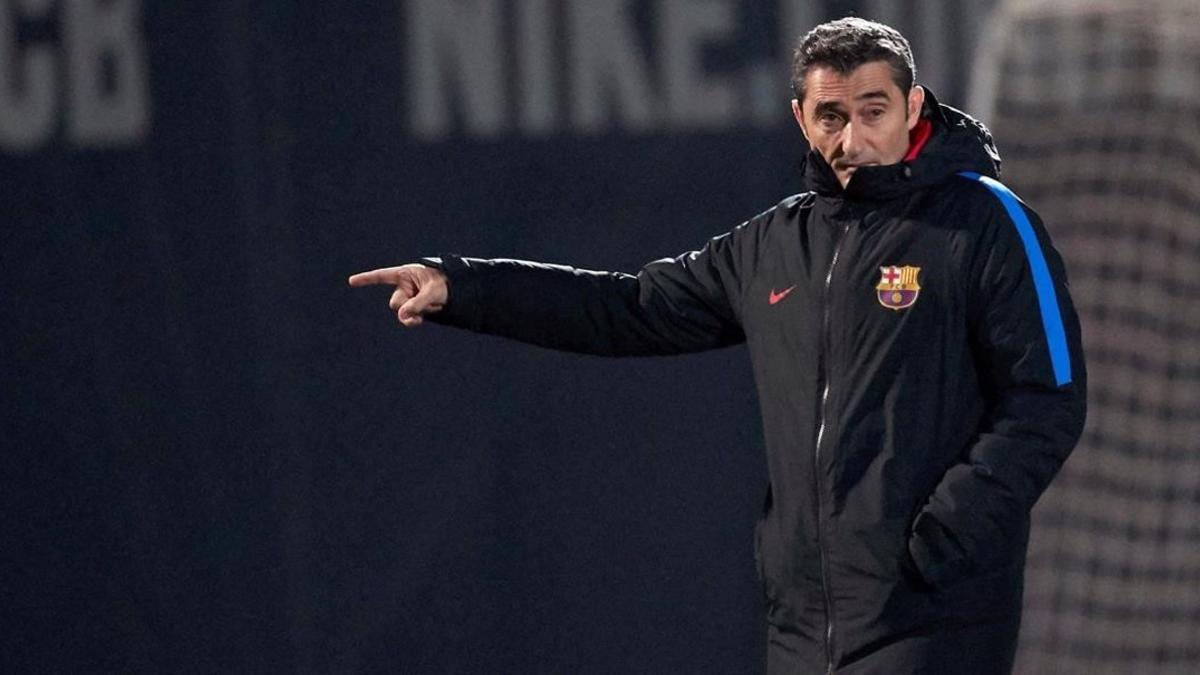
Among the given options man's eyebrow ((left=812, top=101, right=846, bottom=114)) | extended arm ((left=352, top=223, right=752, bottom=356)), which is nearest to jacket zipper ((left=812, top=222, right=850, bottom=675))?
man's eyebrow ((left=812, top=101, right=846, bottom=114))

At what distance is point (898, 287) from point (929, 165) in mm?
204

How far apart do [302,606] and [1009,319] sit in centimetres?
220

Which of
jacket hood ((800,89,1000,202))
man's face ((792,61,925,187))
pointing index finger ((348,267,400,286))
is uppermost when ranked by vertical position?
man's face ((792,61,925,187))

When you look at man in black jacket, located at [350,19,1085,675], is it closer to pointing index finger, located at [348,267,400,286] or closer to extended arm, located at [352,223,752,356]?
extended arm, located at [352,223,752,356]

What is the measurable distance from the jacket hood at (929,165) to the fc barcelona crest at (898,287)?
125mm

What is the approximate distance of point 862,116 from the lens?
3008 mm

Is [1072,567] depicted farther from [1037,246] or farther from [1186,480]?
[1037,246]

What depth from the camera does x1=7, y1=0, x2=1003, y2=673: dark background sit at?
4.51m

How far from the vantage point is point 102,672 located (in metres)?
4.55

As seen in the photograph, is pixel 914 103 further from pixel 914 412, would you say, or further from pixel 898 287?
pixel 914 412

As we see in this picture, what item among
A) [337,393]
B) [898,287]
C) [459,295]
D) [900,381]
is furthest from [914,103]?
[337,393]

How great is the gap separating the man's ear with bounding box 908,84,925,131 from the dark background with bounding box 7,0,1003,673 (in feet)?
5.40

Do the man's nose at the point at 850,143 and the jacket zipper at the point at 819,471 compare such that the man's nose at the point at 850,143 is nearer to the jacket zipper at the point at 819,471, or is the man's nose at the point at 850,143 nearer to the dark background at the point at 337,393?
the jacket zipper at the point at 819,471

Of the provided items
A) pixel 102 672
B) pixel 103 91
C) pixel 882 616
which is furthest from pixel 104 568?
pixel 882 616
